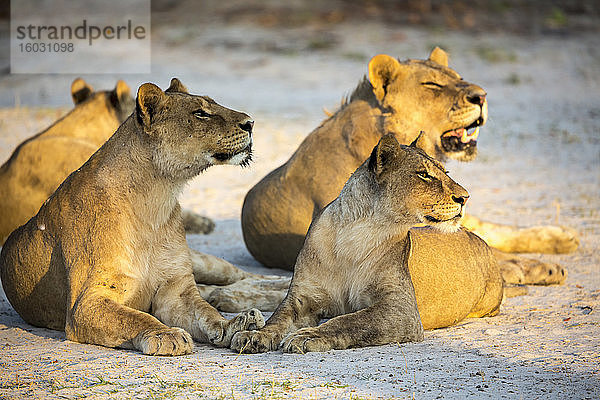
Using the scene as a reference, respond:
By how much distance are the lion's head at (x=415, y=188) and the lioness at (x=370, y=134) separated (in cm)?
158

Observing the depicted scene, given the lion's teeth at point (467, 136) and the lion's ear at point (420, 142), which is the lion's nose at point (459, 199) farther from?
the lion's teeth at point (467, 136)

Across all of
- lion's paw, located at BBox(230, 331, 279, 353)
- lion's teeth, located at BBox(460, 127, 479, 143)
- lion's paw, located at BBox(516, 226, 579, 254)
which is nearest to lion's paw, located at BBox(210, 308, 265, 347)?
lion's paw, located at BBox(230, 331, 279, 353)

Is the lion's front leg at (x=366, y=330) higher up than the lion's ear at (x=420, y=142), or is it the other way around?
the lion's ear at (x=420, y=142)

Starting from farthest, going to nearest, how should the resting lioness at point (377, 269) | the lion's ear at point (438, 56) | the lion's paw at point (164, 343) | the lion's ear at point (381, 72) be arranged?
1. the lion's ear at point (438, 56)
2. the lion's ear at point (381, 72)
3. the resting lioness at point (377, 269)
4. the lion's paw at point (164, 343)

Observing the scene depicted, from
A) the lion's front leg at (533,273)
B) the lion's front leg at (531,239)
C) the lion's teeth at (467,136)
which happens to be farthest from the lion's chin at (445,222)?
the lion's front leg at (531,239)

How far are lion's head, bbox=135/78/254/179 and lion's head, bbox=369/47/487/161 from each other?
198cm

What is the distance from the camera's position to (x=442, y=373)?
4.51 metres

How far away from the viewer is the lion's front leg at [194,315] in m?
5.16

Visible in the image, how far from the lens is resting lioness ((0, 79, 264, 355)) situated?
5266 millimetres

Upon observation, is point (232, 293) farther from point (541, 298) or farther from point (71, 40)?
point (71, 40)

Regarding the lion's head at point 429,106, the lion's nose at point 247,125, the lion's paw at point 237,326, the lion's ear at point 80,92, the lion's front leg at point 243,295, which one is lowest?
the lion's paw at point 237,326

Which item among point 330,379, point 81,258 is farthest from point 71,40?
point 330,379

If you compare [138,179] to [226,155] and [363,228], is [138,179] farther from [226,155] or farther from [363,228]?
[363,228]

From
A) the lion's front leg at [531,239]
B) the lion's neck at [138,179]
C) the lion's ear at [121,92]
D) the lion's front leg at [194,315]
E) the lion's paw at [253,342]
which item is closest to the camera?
the lion's paw at [253,342]
